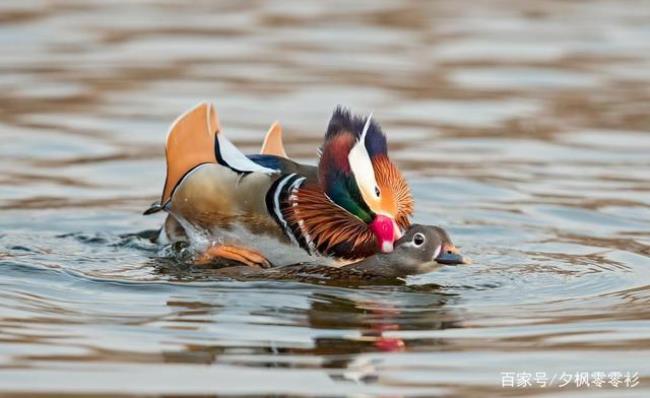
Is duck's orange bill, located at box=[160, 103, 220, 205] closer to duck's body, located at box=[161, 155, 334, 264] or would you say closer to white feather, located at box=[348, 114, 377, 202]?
duck's body, located at box=[161, 155, 334, 264]

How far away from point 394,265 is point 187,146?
5.17 ft

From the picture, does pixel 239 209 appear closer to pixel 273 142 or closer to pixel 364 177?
pixel 364 177

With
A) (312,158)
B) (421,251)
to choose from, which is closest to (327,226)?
(421,251)

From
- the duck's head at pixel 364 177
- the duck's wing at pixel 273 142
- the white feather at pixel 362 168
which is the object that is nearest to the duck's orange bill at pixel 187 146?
the duck's wing at pixel 273 142

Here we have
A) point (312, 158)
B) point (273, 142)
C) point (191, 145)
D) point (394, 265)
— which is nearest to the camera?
point (394, 265)

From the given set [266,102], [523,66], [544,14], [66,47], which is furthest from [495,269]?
[544,14]

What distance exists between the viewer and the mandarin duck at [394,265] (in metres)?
8.95

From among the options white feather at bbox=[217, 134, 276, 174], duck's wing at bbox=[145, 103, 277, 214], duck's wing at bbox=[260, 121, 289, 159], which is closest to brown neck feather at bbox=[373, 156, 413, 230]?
white feather at bbox=[217, 134, 276, 174]

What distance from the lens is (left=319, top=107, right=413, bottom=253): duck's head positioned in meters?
8.86

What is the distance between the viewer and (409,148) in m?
13.7

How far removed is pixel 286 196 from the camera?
918cm

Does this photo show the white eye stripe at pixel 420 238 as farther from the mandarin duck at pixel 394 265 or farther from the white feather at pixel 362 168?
the white feather at pixel 362 168

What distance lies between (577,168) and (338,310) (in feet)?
16.4

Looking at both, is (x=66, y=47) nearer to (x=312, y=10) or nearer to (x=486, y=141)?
(x=312, y=10)
